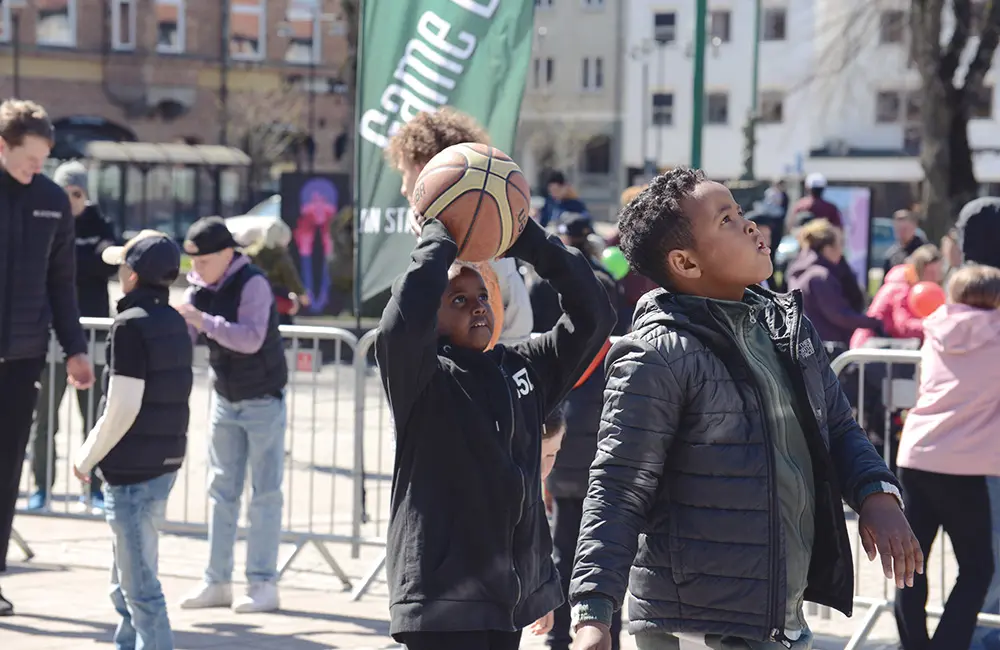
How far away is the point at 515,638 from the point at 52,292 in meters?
4.02

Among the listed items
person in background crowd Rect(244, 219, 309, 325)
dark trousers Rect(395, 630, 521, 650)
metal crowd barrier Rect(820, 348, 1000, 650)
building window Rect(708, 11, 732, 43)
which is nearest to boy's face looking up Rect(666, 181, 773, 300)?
dark trousers Rect(395, 630, 521, 650)

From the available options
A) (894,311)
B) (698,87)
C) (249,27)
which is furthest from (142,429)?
(249,27)

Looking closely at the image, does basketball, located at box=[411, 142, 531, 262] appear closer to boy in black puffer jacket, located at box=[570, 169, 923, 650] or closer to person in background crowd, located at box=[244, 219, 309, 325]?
boy in black puffer jacket, located at box=[570, 169, 923, 650]

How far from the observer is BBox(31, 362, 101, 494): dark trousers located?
9.73 m

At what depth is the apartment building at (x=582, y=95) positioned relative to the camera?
68.9 m

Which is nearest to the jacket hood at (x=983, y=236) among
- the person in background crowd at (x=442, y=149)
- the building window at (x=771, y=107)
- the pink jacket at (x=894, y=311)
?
the person in background crowd at (x=442, y=149)

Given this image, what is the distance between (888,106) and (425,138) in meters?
60.9

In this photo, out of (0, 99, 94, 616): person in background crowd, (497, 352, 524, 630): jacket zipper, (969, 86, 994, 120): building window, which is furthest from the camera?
(969, 86, 994, 120): building window

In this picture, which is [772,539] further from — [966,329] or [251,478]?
[251,478]

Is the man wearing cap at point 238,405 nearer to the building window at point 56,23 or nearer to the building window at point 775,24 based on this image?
the building window at point 56,23

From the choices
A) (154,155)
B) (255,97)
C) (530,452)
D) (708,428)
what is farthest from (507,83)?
(255,97)

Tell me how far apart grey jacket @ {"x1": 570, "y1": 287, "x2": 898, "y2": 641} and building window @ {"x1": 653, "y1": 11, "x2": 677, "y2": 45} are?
64667mm

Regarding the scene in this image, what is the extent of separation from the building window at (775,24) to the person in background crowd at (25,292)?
60.5 metres

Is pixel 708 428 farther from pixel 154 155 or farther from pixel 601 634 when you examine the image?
pixel 154 155
